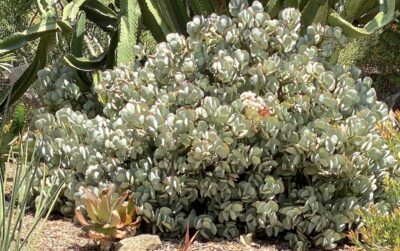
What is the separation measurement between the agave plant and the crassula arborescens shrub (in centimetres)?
17

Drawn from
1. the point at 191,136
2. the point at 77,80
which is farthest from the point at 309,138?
the point at 77,80

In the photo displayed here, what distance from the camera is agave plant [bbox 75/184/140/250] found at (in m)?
4.51

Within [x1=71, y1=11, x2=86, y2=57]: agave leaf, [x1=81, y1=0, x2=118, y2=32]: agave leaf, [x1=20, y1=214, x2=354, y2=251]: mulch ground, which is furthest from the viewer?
[x1=81, y1=0, x2=118, y2=32]: agave leaf

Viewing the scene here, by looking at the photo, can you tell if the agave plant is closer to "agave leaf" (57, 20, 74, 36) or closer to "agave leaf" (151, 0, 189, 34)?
"agave leaf" (57, 20, 74, 36)

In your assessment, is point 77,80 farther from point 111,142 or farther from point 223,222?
point 223,222

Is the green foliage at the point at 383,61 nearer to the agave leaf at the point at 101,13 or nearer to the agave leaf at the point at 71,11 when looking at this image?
the agave leaf at the point at 101,13

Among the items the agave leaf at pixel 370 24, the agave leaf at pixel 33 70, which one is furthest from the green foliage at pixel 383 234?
the agave leaf at pixel 33 70

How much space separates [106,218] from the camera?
14.9 feet

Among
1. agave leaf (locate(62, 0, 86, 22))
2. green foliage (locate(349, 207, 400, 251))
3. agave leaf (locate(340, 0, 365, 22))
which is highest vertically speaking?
agave leaf (locate(62, 0, 86, 22))

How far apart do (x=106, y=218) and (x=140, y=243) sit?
9.8 inches

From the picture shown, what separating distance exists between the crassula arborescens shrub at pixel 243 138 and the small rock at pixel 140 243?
0.64ft

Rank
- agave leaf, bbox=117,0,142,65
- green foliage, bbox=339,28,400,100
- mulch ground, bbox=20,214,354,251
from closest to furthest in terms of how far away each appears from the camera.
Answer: mulch ground, bbox=20,214,354,251 < agave leaf, bbox=117,0,142,65 < green foliage, bbox=339,28,400,100

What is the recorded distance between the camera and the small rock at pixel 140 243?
4449 millimetres

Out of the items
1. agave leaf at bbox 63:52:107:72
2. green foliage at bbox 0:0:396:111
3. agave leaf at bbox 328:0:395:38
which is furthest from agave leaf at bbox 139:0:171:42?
agave leaf at bbox 328:0:395:38
